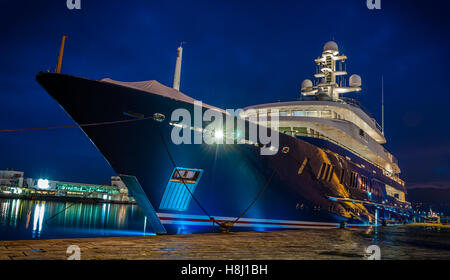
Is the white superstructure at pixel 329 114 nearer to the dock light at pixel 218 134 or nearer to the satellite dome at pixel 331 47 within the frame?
the satellite dome at pixel 331 47

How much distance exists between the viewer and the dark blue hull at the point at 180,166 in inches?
369

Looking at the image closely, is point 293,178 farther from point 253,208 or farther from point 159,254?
point 159,254

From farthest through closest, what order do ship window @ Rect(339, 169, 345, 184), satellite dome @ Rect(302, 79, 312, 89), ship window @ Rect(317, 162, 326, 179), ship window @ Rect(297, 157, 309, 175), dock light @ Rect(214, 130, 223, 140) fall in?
1. satellite dome @ Rect(302, 79, 312, 89)
2. ship window @ Rect(339, 169, 345, 184)
3. ship window @ Rect(317, 162, 326, 179)
4. ship window @ Rect(297, 157, 309, 175)
5. dock light @ Rect(214, 130, 223, 140)

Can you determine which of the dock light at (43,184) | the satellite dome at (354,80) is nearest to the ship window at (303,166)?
the satellite dome at (354,80)

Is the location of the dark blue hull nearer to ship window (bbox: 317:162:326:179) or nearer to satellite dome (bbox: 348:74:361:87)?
ship window (bbox: 317:162:326:179)

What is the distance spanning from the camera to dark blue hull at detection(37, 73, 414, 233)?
937cm

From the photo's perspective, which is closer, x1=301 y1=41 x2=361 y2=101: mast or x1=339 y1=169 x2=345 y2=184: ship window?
x1=339 y1=169 x2=345 y2=184: ship window

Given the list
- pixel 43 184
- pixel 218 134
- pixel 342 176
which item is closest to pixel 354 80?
pixel 342 176

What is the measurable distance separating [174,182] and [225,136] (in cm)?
215

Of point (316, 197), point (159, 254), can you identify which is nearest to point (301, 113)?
point (316, 197)

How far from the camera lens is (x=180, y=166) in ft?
33.7

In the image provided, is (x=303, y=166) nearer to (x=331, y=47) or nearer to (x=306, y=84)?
(x=306, y=84)

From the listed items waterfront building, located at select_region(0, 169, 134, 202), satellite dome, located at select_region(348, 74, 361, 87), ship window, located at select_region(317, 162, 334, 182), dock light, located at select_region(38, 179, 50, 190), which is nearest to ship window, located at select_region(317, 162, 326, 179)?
ship window, located at select_region(317, 162, 334, 182)

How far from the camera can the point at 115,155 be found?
9.79 meters
